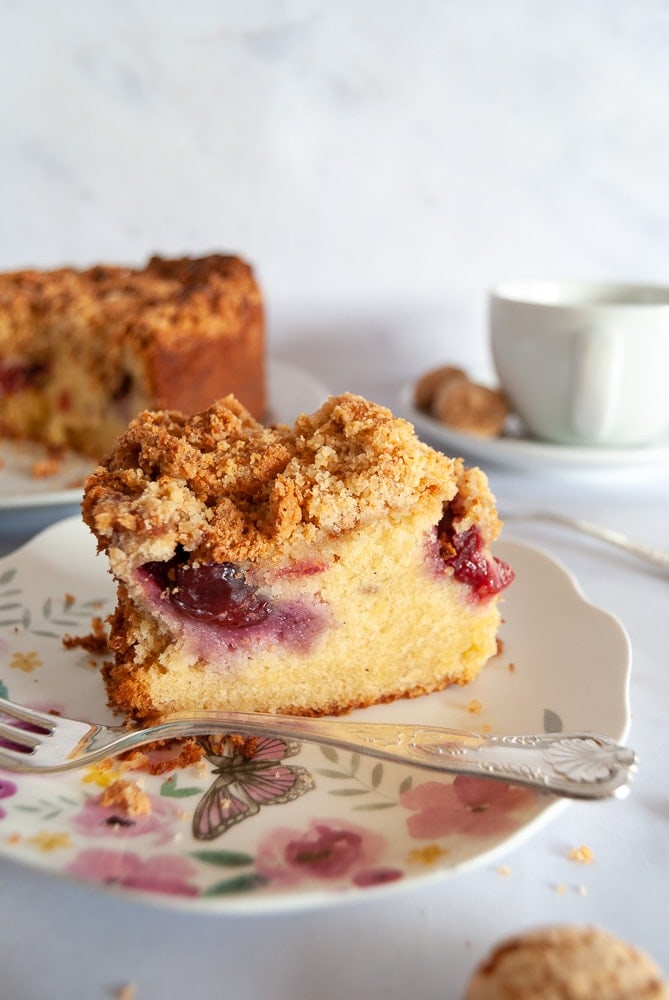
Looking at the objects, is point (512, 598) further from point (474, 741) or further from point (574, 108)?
point (574, 108)

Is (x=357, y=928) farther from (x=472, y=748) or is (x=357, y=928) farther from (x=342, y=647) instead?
(x=342, y=647)

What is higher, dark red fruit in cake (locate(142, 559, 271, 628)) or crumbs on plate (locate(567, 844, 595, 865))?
dark red fruit in cake (locate(142, 559, 271, 628))

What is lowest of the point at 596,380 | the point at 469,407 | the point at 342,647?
the point at 342,647

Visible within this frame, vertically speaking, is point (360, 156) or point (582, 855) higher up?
point (360, 156)

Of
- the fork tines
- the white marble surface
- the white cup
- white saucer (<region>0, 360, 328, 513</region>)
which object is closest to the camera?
the fork tines

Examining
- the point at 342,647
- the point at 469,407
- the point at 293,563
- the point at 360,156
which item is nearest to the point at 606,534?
the point at 469,407

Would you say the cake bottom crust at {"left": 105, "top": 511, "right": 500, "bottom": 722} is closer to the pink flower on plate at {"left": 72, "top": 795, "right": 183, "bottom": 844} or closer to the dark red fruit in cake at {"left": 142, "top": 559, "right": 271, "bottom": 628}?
the dark red fruit in cake at {"left": 142, "top": 559, "right": 271, "bottom": 628}

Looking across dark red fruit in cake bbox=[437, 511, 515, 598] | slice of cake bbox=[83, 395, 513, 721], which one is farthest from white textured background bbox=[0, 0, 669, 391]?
dark red fruit in cake bbox=[437, 511, 515, 598]
